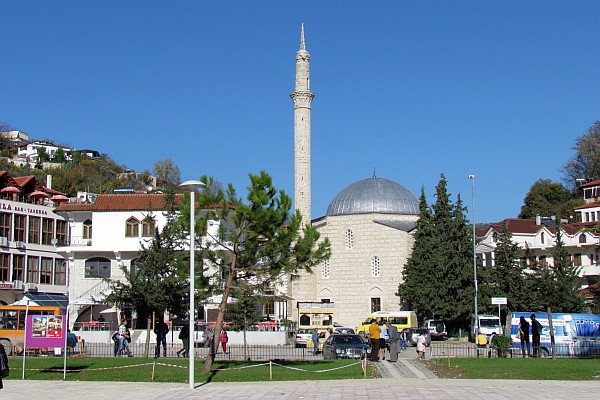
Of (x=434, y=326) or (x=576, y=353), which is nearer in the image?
(x=576, y=353)

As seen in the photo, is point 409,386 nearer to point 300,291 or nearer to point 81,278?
point 81,278

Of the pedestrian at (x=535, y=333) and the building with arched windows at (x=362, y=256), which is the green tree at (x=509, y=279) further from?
the pedestrian at (x=535, y=333)

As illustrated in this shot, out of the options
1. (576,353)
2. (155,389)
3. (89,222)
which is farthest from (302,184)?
(155,389)

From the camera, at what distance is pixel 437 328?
49.1m

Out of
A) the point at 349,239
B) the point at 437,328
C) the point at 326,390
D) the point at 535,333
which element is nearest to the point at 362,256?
the point at 349,239

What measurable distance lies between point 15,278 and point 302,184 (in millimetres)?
24697

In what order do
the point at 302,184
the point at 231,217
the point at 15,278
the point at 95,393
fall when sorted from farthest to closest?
the point at 302,184 → the point at 15,278 → the point at 231,217 → the point at 95,393

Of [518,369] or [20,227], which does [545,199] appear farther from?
[518,369]

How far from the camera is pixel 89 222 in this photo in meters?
44.0

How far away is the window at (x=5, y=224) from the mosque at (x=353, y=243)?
2347 cm

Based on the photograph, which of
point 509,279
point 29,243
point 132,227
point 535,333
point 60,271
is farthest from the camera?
point 509,279

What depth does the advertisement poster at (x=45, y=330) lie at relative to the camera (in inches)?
818

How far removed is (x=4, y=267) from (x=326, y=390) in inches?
1189

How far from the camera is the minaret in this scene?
6062cm
